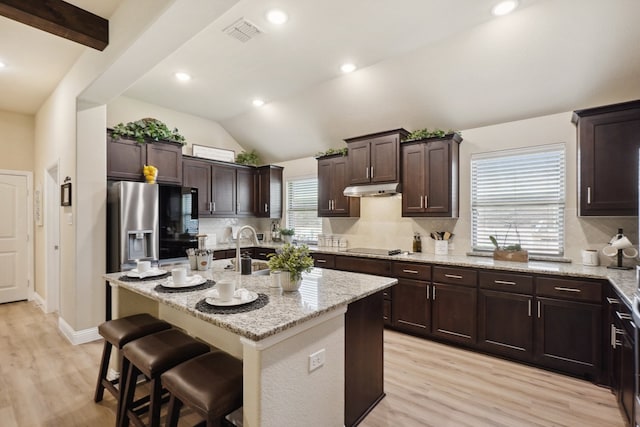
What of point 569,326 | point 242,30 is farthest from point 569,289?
point 242,30

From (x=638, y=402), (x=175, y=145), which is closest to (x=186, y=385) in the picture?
(x=638, y=402)

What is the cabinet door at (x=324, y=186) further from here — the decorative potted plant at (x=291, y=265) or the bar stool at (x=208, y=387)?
the bar stool at (x=208, y=387)

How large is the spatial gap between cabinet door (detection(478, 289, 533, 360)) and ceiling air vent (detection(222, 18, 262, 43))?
3464mm

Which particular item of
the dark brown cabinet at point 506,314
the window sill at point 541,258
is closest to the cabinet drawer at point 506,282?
the dark brown cabinet at point 506,314

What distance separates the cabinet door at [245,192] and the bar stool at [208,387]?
425cm

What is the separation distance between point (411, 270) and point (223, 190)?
3.51 meters

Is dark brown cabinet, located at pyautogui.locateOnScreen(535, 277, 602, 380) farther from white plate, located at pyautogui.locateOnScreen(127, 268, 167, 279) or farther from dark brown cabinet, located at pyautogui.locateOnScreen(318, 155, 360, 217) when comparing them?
white plate, located at pyautogui.locateOnScreen(127, 268, 167, 279)

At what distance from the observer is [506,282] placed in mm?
3115

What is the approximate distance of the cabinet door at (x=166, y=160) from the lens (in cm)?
436

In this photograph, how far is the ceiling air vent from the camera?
2939mm

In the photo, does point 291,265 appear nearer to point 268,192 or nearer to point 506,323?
point 506,323

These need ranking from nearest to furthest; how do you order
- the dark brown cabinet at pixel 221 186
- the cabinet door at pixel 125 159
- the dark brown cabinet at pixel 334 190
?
the cabinet door at pixel 125 159, the dark brown cabinet at pixel 334 190, the dark brown cabinet at pixel 221 186

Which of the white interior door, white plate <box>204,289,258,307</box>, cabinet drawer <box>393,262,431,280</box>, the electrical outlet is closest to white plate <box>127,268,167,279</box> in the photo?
white plate <box>204,289,258,307</box>

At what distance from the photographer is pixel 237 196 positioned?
578cm
